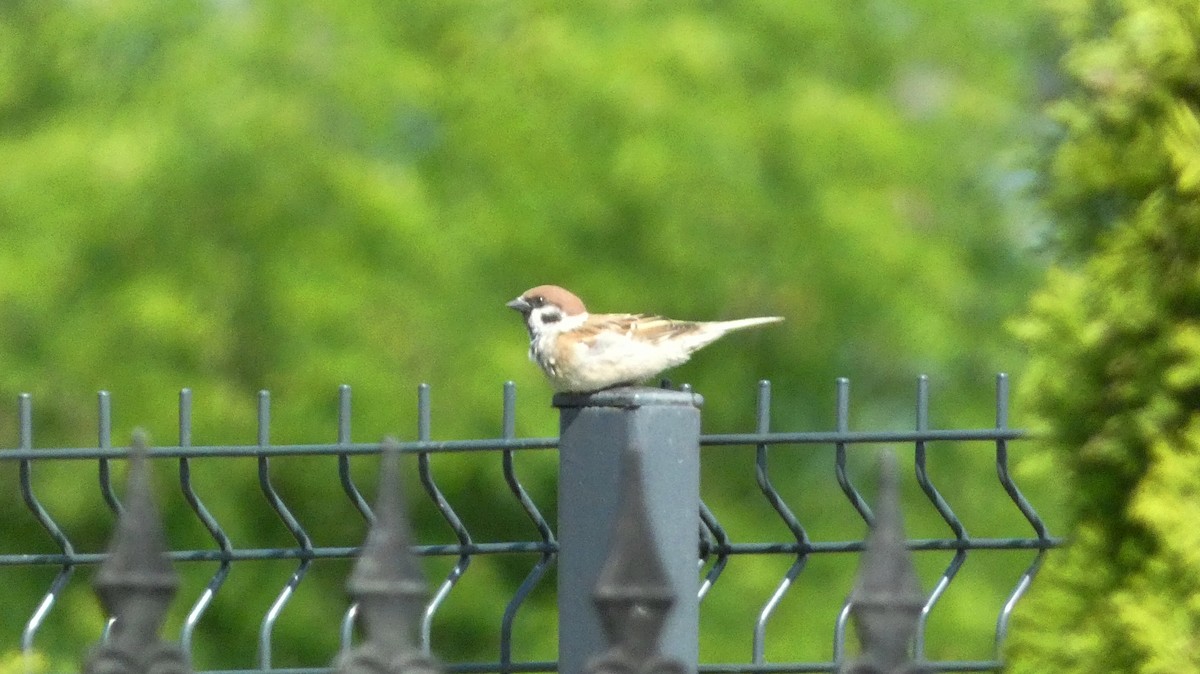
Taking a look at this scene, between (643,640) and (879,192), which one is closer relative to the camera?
(643,640)

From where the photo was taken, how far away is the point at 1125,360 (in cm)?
314

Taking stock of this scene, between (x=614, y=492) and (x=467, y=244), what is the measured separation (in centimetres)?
1436

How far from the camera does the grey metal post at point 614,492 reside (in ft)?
12.0

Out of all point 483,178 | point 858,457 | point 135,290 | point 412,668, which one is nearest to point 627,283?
point 483,178

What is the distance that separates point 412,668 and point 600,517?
1.29 meters

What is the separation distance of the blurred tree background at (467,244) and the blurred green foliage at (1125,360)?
12.2 meters

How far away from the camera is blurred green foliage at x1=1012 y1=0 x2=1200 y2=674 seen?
294 centimetres

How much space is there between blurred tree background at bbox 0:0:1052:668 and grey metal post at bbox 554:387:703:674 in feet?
37.2

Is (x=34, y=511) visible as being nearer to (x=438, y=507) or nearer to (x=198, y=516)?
(x=198, y=516)

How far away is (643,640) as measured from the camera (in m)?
2.39

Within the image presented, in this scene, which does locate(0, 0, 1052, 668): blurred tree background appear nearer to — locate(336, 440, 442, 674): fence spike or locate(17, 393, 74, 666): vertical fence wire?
locate(17, 393, 74, 666): vertical fence wire

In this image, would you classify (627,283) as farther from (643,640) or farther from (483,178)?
(643,640)

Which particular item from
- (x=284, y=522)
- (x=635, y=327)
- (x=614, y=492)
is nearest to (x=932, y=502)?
(x=614, y=492)

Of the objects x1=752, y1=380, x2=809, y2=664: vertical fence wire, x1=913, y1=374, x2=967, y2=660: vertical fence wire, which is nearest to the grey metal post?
x1=752, y1=380, x2=809, y2=664: vertical fence wire
